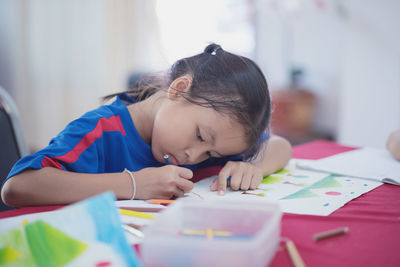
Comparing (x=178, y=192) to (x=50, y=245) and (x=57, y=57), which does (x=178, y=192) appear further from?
(x=57, y=57)

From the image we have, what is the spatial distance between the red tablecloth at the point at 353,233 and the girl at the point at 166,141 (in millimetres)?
64

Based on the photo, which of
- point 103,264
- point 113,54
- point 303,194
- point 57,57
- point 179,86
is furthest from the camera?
point 113,54

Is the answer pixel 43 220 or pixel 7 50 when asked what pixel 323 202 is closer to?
pixel 43 220

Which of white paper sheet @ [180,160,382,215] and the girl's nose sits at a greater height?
the girl's nose

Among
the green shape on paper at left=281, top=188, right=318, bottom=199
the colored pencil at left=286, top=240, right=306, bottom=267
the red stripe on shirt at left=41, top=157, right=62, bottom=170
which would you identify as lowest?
the green shape on paper at left=281, top=188, right=318, bottom=199

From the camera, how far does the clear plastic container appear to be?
33 cm

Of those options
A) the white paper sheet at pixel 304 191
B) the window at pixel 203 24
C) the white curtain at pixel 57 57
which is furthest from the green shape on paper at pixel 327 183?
the white curtain at pixel 57 57

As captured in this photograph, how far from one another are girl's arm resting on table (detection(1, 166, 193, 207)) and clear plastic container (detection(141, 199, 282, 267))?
223 millimetres

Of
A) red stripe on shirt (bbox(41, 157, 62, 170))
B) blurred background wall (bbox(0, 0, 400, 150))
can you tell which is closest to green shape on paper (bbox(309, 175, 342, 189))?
red stripe on shirt (bbox(41, 157, 62, 170))

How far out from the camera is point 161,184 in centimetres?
63

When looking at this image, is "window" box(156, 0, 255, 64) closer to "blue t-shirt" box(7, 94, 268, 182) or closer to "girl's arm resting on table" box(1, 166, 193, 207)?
"blue t-shirt" box(7, 94, 268, 182)

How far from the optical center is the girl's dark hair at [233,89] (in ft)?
2.37

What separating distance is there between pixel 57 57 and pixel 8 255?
8.61 feet

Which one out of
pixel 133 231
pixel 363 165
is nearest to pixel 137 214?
pixel 133 231
